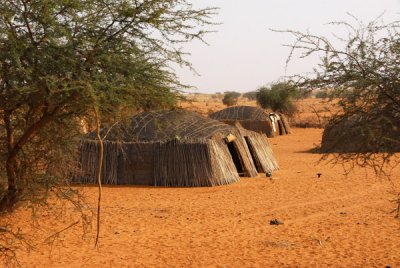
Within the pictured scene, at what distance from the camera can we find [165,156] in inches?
605

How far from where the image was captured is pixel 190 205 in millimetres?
12539

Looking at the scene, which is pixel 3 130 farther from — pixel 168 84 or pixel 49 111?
pixel 168 84

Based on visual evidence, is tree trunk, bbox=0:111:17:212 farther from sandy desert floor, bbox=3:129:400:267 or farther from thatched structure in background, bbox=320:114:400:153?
thatched structure in background, bbox=320:114:400:153

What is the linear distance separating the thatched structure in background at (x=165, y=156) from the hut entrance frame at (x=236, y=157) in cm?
29

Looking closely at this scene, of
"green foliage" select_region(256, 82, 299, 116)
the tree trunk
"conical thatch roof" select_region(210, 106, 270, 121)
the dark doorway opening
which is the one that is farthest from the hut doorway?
"green foliage" select_region(256, 82, 299, 116)

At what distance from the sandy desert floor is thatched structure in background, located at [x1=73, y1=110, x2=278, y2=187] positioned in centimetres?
55

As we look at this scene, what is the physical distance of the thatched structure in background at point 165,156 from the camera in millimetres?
15227

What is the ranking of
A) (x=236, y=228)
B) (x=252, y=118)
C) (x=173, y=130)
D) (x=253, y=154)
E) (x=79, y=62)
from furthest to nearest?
(x=252, y=118) → (x=253, y=154) → (x=173, y=130) → (x=236, y=228) → (x=79, y=62)

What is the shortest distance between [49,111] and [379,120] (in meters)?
3.59

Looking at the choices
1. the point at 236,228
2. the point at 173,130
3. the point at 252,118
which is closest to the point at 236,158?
A: the point at 173,130

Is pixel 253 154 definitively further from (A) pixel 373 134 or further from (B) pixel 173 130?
(A) pixel 373 134

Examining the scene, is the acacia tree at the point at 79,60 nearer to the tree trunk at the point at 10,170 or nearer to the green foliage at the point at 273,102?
the tree trunk at the point at 10,170

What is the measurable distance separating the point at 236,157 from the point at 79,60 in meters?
12.7

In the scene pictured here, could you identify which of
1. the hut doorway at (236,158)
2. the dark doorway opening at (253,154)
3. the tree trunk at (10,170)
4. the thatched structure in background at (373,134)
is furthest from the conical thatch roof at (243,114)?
the tree trunk at (10,170)
